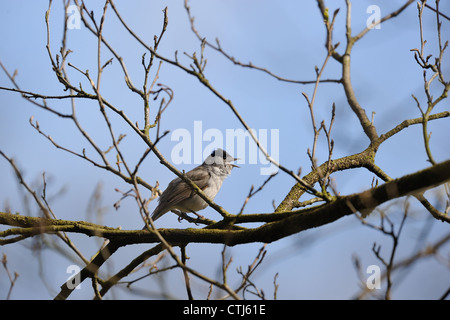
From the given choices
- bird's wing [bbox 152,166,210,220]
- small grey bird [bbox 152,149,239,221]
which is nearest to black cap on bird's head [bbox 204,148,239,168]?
small grey bird [bbox 152,149,239,221]

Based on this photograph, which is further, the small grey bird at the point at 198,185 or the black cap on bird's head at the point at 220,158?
the black cap on bird's head at the point at 220,158

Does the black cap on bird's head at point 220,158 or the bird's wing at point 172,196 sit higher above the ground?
the black cap on bird's head at point 220,158

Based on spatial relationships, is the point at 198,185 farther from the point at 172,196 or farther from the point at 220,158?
the point at 220,158

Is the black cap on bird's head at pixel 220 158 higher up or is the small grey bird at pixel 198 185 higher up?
the black cap on bird's head at pixel 220 158

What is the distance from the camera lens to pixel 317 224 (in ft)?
11.4

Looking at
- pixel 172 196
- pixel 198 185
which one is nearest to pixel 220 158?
pixel 198 185

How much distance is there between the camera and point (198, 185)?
7531mm

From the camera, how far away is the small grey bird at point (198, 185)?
22.3ft

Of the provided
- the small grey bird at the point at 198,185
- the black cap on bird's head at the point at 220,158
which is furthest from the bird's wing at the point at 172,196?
the black cap on bird's head at the point at 220,158

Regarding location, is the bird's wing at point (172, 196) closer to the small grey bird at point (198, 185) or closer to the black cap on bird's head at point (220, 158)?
the small grey bird at point (198, 185)
